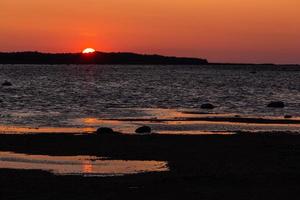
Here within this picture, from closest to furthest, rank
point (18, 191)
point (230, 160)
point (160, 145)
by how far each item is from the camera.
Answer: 1. point (18, 191)
2. point (230, 160)
3. point (160, 145)

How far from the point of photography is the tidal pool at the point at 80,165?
84.4 ft

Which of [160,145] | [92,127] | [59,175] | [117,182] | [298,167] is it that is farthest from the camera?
[92,127]

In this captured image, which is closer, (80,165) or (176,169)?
(176,169)

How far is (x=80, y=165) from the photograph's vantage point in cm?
2739

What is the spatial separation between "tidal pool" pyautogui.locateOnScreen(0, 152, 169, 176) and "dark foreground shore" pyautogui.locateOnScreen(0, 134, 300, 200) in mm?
906

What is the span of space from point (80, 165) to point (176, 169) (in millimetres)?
3760

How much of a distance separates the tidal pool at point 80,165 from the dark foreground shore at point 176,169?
2.97 ft

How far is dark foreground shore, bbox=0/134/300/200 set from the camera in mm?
21312

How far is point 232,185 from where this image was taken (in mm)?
22609

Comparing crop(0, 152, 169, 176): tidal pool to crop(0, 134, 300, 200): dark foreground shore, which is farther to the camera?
crop(0, 152, 169, 176): tidal pool

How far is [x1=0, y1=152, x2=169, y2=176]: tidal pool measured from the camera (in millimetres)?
25719

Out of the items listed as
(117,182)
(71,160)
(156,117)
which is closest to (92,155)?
(71,160)

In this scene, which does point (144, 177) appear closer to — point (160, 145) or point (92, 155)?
point (92, 155)

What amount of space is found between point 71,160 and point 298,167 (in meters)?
8.92
